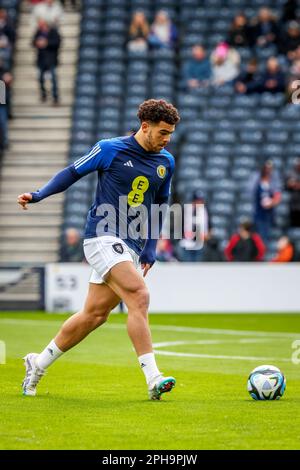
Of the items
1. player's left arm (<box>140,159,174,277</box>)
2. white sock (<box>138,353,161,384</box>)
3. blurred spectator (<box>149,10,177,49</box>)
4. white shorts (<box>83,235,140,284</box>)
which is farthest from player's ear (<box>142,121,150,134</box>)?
blurred spectator (<box>149,10,177,49</box>)

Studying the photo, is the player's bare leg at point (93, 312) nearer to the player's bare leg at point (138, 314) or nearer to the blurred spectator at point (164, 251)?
the player's bare leg at point (138, 314)

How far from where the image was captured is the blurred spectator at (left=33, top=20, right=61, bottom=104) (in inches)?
1149

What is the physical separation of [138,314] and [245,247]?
46.8 feet

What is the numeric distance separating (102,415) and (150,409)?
51cm

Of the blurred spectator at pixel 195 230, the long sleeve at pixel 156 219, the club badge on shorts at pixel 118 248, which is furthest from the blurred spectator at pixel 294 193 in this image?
the club badge on shorts at pixel 118 248

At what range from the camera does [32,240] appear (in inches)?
1072

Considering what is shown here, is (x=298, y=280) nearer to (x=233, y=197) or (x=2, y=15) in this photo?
(x=233, y=197)

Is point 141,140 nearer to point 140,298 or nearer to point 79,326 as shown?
point 140,298

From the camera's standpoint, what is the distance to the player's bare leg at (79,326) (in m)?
9.55

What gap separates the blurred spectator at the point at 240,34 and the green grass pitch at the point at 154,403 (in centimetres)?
1321

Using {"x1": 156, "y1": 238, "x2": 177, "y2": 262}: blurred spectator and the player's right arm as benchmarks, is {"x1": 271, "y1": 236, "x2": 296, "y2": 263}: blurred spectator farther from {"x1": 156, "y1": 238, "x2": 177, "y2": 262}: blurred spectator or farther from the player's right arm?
the player's right arm

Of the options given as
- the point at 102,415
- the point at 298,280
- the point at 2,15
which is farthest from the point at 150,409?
the point at 2,15

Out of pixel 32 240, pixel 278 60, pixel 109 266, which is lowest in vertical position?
pixel 109 266
